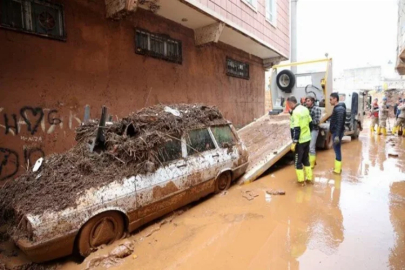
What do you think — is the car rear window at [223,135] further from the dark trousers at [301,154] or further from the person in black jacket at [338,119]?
the person in black jacket at [338,119]

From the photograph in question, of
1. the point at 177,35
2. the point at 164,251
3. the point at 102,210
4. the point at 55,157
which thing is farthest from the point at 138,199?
the point at 177,35

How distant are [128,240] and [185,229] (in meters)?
0.84

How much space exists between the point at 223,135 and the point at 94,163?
2677 mm

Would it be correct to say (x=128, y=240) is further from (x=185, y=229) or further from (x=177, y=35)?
(x=177, y=35)

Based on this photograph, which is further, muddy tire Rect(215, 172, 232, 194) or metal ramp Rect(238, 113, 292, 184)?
metal ramp Rect(238, 113, 292, 184)

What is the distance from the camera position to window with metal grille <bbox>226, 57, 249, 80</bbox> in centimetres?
1086

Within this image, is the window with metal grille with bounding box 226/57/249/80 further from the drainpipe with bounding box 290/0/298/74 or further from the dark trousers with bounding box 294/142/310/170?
the dark trousers with bounding box 294/142/310/170

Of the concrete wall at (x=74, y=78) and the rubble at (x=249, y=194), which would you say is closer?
the concrete wall at (x=74, y=78)

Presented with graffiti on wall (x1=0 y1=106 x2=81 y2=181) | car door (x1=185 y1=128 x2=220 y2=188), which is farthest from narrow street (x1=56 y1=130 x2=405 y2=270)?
graffiti on wall (x1=0 y1=106 x2=81 y2=181)

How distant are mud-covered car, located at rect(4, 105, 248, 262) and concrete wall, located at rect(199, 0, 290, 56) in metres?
4.84

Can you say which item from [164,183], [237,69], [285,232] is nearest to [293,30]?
[237,69]

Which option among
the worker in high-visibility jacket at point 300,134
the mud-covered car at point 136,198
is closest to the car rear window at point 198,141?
the mud-covered car at point 136,198

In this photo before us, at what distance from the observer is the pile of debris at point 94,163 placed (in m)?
3.07

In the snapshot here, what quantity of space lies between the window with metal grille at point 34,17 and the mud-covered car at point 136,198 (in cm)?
327
